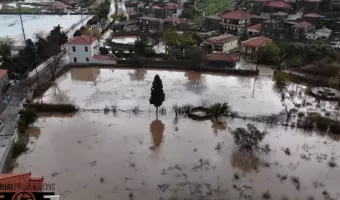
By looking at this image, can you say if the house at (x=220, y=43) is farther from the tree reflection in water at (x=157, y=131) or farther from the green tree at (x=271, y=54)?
the tree reflection in water at (x=157, y=131)

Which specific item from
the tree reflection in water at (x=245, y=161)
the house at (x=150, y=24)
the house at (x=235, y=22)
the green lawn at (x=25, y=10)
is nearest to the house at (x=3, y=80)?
the tree reflection in water at (x=245, y=161)

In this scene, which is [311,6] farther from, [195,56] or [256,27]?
[195,56]

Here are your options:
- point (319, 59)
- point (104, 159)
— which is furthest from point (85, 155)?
point (319, 59)

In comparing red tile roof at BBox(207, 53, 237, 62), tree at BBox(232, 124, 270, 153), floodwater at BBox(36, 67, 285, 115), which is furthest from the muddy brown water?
red tile roof at BBox(207, 53, 237, 62)

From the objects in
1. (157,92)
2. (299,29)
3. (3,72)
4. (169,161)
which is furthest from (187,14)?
(169,161)

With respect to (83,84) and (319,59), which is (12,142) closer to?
(83,84)
